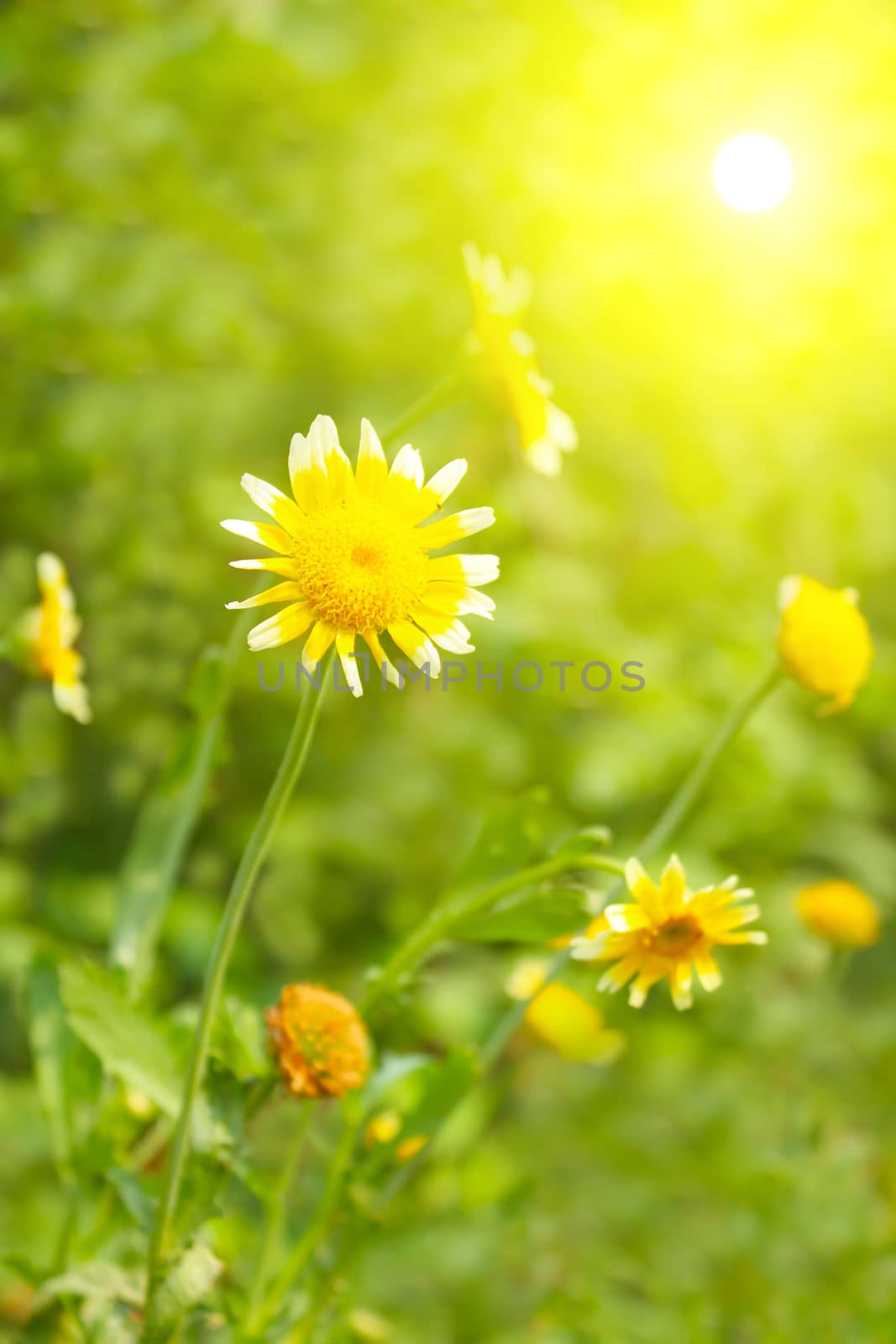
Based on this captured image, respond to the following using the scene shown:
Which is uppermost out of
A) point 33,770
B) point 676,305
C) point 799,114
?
point 799,114

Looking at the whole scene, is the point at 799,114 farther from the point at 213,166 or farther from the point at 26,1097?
the point at 26,1097

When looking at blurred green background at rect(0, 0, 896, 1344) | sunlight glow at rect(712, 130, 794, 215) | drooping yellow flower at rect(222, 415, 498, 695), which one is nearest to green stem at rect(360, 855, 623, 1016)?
drooping yellow flower at rect(222, 415, 498, 695)

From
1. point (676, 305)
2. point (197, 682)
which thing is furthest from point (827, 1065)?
point (676, 305)

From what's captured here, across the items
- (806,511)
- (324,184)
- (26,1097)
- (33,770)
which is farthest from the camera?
(806,511)

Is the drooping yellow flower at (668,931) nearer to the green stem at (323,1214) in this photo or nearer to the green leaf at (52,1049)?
the green stem at (323,1214)

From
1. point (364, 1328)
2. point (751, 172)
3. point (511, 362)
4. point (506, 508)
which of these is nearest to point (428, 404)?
point (511, 362)

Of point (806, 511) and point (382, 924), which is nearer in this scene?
point (382, 924)

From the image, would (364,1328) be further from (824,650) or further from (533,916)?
(824,650)
